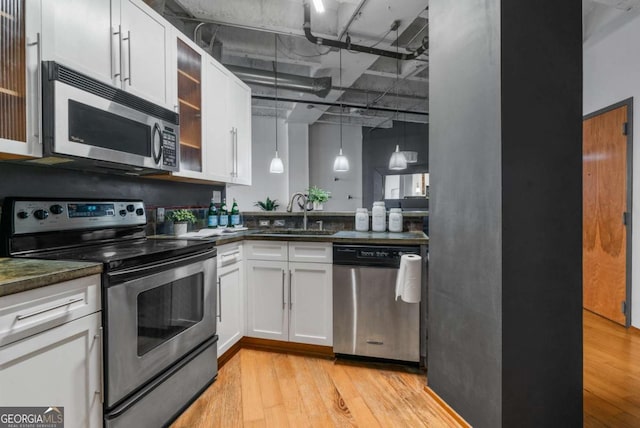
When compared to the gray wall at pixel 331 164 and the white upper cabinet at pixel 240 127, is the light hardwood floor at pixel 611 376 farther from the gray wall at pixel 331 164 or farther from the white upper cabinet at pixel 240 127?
the gray wall at pixel 331 164

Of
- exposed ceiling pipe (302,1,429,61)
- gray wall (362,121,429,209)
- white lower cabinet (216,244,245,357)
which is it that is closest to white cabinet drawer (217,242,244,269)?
white lower cabinet (216,244,245,357)

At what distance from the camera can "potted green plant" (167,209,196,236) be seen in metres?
2.40

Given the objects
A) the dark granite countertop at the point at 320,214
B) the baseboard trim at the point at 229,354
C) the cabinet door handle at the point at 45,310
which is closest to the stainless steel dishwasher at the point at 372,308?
the dark granite countertop at the point at 320,214

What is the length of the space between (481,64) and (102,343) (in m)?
2.04

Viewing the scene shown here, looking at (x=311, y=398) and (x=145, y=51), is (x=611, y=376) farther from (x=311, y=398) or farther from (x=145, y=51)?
(x=145, y=51)

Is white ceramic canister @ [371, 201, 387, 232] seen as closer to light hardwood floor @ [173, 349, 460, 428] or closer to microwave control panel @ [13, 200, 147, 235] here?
light hardwood floor @ [173, 349, 460, 428]

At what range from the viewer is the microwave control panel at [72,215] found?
1.48m

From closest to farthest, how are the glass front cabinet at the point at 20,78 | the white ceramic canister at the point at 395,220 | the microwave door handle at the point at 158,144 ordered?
the glass front cabinet at the point at 20,78 → the microwave door handle at the point at 158,144 → the white ceramic canister at the point at 395,220

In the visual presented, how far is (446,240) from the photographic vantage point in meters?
1.72

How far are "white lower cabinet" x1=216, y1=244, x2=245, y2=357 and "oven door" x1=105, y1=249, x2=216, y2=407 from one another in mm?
178

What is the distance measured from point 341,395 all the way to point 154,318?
117 centimetres

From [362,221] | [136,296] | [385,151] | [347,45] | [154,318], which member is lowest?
[154,318]

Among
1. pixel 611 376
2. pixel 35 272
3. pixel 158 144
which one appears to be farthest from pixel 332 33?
pixel 611 376

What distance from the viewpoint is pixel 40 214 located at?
154 centimetres
